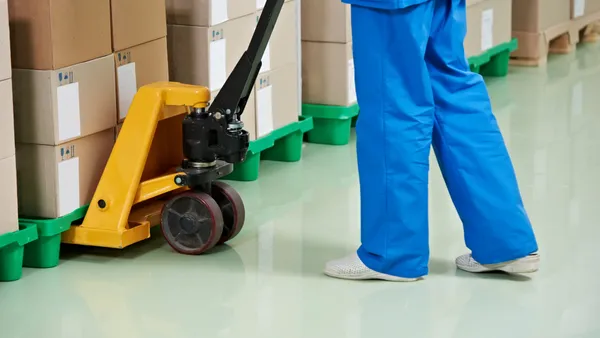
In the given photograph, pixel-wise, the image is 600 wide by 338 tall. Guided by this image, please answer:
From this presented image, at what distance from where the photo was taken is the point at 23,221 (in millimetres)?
3881

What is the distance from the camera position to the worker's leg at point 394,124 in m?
3.55

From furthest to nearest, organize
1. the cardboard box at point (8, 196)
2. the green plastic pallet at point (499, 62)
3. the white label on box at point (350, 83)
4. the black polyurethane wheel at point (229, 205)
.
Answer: the green plastic pallet at point (499, 62)
the white label on box at point (350, 83)
the black polyurethane wheel at point (229, 205)
the cardboard box at point (8, 196)

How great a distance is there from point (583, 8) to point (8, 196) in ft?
18.6

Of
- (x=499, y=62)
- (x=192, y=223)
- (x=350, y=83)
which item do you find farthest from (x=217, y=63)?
(x=499, y=62)

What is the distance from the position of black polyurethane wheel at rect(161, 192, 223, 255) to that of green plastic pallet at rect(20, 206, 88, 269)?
31 centimetres

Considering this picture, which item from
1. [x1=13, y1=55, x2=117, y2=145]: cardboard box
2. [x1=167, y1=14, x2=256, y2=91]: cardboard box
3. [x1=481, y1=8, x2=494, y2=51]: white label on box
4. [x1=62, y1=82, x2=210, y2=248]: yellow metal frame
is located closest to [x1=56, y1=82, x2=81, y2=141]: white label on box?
[x1=13, y1=55, x2=117, y2=145]: cardboard box

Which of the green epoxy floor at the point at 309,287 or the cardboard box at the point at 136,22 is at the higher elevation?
the cardboard box at the point at 136,22

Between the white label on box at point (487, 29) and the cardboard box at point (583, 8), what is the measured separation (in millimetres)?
1276

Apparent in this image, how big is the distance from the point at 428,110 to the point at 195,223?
0.95m

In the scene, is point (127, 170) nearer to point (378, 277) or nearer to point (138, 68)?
point (138, 68)

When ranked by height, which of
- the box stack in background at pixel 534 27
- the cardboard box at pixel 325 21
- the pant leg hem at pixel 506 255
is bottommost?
the pant leg hem at pixel 506 255

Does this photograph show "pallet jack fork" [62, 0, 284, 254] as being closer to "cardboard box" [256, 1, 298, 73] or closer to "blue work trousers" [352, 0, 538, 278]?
"blue work trousers" [352, 0, 538, 278]

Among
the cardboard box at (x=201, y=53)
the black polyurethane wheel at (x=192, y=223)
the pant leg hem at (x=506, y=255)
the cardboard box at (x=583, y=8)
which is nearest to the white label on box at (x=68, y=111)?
the black polyurethane wheel at (x=192, y=223)

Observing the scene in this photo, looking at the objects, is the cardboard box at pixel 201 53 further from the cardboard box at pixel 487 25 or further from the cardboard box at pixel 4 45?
the cardboard box at pixel 487 25
